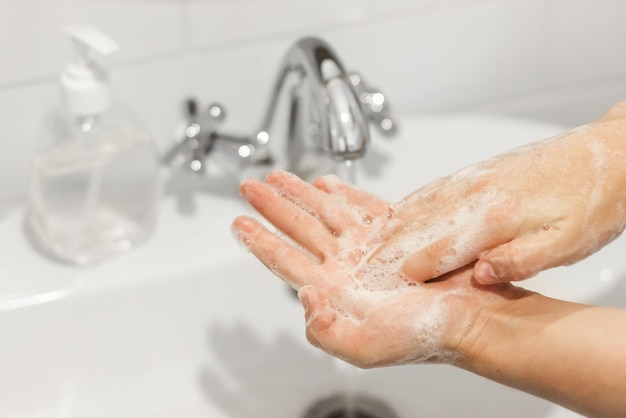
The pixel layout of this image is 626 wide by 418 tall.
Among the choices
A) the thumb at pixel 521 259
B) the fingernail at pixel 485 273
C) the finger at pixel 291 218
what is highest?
the thumb at pixel 521 259

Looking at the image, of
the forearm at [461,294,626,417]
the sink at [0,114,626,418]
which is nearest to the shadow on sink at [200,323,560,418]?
the sink at [0,114,626,418]

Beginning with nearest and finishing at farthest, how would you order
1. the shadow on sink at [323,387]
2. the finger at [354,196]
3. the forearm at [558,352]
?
the forearm at [558,352], the finger at [354,196], the shadow on sink at [323,387]

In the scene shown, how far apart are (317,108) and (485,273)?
20cm

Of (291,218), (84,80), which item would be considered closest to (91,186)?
(84,80)

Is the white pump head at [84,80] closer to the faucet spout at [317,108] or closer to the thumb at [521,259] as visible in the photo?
the faucet spout at [317,108]

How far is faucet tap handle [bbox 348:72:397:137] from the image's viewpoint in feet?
1.97

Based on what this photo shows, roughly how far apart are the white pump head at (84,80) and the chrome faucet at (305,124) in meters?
0.09

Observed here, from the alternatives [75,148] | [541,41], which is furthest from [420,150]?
→ [75,148]

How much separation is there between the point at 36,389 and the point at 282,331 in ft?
0.62

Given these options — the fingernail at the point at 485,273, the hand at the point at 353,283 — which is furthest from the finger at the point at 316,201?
the fingernail at the point at 485,273

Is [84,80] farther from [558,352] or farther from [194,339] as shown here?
[558,352]

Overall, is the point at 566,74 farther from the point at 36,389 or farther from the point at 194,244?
the point at 36,389

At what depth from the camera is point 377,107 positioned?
1.97 feet

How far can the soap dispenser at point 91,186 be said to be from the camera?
57 cm
